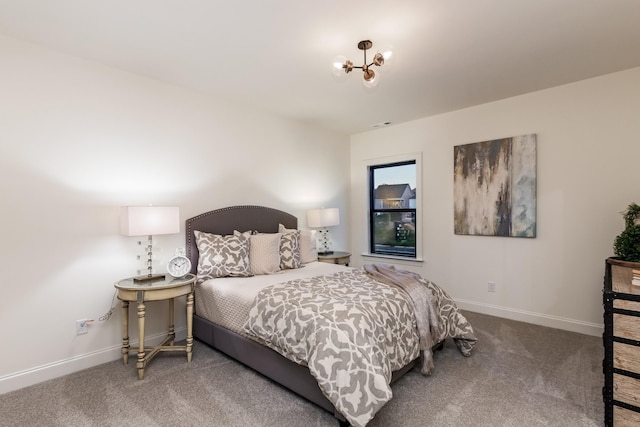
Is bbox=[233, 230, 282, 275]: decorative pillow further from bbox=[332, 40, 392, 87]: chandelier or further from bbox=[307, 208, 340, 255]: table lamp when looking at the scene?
bbox=[332, 40, 392, 87]: chandelier

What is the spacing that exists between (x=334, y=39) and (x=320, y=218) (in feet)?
7.72

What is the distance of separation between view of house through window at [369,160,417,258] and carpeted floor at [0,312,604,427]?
6.91 ft

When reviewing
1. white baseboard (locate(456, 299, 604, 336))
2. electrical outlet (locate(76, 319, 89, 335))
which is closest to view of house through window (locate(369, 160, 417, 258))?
white baseboard (locate(456, 299, 604, 336))

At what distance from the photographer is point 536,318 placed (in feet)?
11.4

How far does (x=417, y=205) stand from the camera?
4.44 metres

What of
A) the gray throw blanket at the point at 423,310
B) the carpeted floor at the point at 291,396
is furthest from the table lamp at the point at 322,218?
the carpeted floor at the point at 291,396

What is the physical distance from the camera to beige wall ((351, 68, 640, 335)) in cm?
303

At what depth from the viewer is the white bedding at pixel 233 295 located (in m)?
2.54

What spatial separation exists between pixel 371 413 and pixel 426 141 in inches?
138

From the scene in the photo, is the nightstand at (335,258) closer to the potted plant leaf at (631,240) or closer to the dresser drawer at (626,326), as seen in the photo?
the potted plant leaf at (631,240)

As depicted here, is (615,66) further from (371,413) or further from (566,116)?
(371,413)

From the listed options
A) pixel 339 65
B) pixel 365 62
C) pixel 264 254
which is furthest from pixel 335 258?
pixel 339 65

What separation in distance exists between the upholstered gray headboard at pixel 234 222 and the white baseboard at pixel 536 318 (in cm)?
244

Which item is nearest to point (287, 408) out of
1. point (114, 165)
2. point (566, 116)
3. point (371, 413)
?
point (371, 413)
